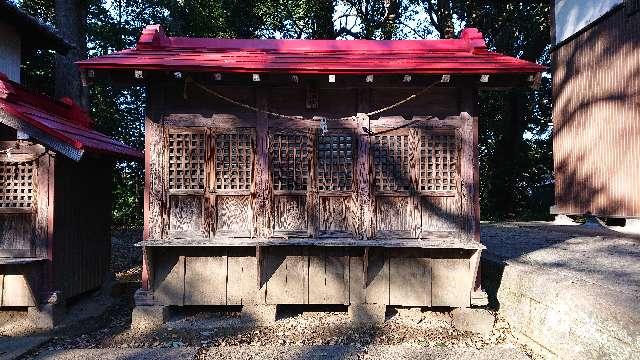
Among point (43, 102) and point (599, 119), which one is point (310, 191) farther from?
point (599, 119)

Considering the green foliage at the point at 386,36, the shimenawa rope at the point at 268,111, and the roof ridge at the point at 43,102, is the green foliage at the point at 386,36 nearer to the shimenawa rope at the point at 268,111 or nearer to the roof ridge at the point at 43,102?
the roof ridge at the point at 43,102

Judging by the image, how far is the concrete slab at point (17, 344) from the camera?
5.46 meters

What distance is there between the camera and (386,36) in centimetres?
2161

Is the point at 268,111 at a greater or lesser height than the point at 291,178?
greater

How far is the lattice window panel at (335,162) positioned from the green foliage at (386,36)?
563 inches

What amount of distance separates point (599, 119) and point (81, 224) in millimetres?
12677

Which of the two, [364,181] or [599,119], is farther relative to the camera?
[599,119]

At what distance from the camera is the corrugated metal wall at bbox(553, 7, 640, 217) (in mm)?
10109

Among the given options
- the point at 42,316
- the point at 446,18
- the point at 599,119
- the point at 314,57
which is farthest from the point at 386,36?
the point at 42,316

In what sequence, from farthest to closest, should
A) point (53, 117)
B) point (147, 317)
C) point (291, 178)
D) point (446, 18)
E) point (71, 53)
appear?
→ 1. point (446, 18)
2. point (71, 53)
3. point (53, 117)
4. point (291, 178)
5. point (147, 317)

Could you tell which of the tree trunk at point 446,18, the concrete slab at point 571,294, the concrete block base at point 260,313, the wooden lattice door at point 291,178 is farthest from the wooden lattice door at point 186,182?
the tree trunk at point 446,18

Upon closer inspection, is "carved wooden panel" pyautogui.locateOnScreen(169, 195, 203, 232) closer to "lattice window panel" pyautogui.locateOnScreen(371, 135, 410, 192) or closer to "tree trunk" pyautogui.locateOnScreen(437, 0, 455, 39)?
"lattice window panel" pyautogui.locateOnScreen(371, 135, 410, 192)

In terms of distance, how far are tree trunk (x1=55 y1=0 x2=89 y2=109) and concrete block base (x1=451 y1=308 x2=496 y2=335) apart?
38.6ft

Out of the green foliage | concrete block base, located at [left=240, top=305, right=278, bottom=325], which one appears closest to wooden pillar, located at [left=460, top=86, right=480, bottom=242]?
concrete block base, located at [left=240, top=305, right=278, bottom=325]
